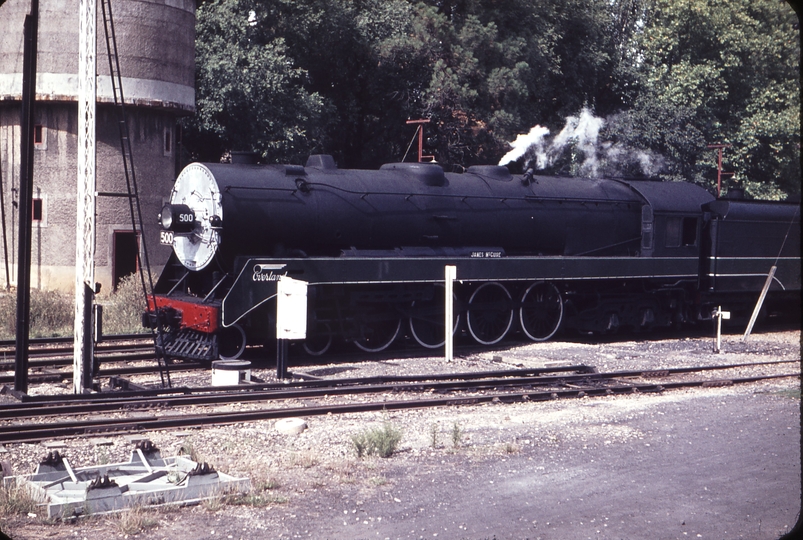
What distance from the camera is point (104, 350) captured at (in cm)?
1495

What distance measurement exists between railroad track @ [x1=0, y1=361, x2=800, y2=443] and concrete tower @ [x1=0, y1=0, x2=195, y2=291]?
13.6m

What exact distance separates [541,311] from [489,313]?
4.29ft

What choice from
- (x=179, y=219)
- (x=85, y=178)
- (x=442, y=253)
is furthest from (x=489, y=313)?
(x=85, y=178)

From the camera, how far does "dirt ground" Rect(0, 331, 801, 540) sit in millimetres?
6293

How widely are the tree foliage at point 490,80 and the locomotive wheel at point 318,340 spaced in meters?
11.2

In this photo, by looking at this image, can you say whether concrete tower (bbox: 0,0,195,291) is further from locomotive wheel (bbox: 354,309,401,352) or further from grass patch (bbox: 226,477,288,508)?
grass patch (bbox: 226,477,288,508)

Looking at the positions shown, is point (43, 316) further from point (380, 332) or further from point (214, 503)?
point (214, 503)

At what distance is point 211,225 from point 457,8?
20341 mm

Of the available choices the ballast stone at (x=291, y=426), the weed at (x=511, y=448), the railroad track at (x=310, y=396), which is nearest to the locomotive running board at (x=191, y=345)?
the railroad track at (x=310, y=396)

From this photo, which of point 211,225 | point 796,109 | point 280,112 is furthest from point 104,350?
point 796,109

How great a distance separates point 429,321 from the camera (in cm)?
1616

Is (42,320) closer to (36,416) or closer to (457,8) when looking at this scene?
(36,416)

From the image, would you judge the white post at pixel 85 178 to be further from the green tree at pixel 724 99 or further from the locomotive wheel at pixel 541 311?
the green tree at pixel 724 99

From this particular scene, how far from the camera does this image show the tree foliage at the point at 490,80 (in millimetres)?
26234
